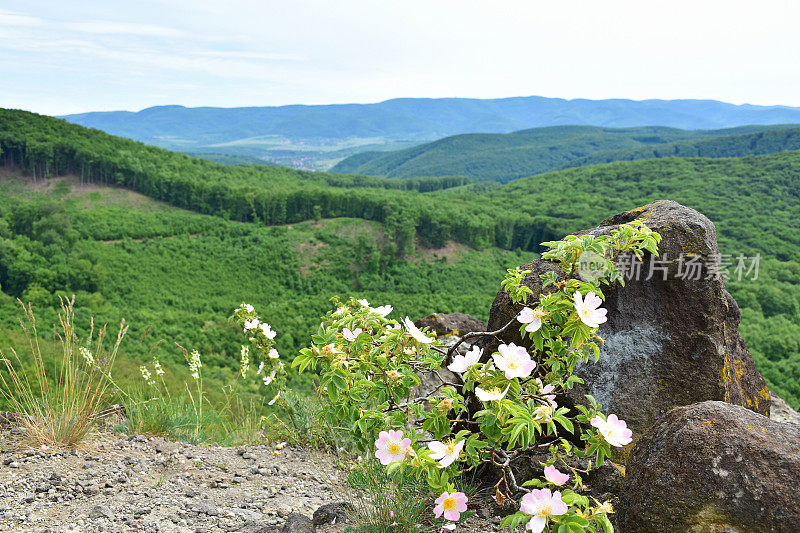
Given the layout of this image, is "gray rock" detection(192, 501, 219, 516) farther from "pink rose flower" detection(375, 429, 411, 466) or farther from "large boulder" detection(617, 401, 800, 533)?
"large boulder" detection(617, 401, 800, 533)

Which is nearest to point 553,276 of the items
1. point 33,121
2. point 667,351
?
point 667,351

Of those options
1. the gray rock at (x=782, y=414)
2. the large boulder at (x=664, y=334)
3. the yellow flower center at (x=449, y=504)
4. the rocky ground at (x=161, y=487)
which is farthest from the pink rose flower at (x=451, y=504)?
the gray rock at (x=782, y=414)

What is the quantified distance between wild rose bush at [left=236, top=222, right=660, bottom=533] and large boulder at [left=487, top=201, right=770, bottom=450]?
878 millimetres

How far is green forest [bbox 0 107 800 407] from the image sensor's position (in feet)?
Result: 123

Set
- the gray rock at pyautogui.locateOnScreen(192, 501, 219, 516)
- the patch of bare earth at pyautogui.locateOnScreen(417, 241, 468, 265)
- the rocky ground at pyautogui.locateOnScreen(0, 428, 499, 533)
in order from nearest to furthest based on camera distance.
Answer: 1. the rocky ground at pyautogui.locateOnScreen(0, 428, 499, 533)
2. the gray rock at pyautogui.locateOnScreen(192, 501, 219, 516)
3. the patch of bare earth at pyautogui.locateOnScreen(417, 241, 468, 265)

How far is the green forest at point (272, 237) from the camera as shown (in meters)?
37.4

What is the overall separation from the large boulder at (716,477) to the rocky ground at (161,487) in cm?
100

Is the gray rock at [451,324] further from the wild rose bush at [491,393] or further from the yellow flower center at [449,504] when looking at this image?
the yellow flower center at [449,504]

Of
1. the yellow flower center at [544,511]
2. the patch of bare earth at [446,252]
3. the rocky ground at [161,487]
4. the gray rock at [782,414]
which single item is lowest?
the patch of bare earth at [446,252]

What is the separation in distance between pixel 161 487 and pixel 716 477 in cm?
371

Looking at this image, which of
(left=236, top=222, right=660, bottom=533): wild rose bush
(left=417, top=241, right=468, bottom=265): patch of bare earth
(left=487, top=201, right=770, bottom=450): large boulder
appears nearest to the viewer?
(left=236, top=222, right=660, bottom=533): wild rose bush

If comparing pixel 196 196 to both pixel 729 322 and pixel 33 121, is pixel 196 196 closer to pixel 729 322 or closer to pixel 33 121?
pixel 33 121

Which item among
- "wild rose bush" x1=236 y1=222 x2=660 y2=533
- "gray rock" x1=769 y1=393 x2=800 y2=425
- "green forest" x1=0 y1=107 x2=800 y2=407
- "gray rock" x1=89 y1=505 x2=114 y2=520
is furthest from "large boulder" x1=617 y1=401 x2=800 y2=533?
"green forest" x1=0 y1=107 x2=800 y2=407

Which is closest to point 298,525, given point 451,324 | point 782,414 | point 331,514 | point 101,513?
point 331,514
